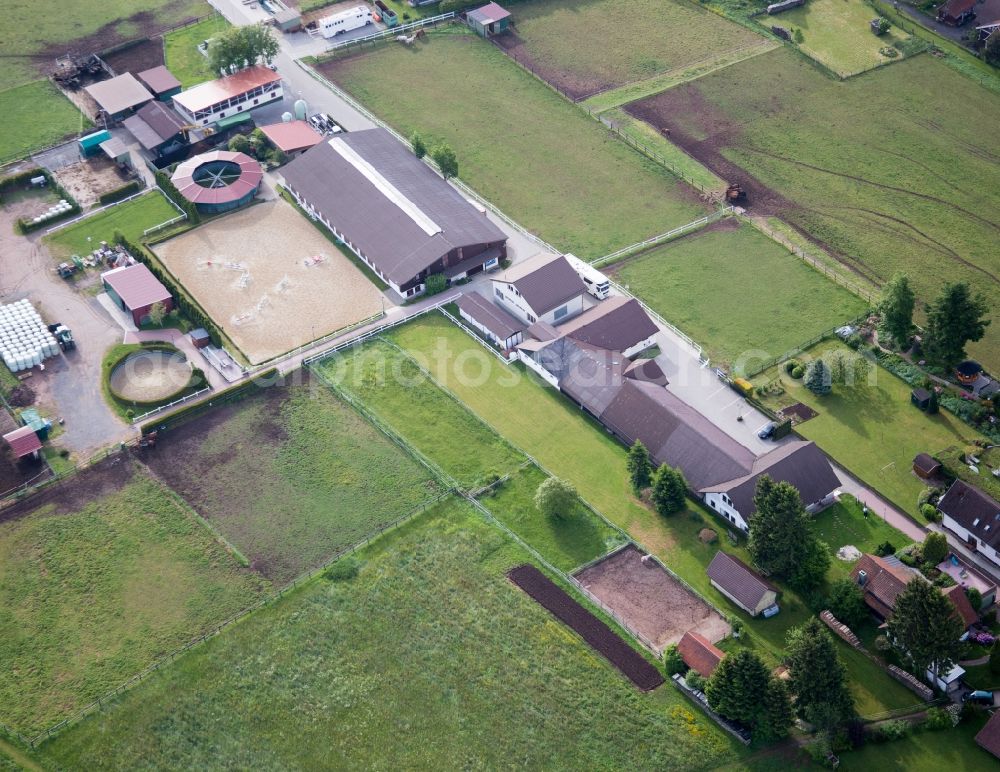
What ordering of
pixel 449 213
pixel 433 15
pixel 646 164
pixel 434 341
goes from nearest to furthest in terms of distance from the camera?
pixel 434 341
pixel 449 213
pixel 646 164
pixel 433 15

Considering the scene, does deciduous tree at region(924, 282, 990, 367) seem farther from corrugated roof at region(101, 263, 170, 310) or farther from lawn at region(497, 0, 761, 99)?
corrugated roof at region(101, 263, 170, 310)

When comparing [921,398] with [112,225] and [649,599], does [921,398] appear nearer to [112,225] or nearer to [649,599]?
[649,599]

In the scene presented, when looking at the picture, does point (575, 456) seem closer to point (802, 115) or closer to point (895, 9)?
point (802, 115)

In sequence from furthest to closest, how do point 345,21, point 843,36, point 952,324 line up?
point 843,36, point 345,21, point 952,324

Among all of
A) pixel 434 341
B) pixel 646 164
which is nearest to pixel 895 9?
pixel 646 164

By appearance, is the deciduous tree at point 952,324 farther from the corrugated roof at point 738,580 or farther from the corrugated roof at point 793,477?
the corrugated roof at point 738,580

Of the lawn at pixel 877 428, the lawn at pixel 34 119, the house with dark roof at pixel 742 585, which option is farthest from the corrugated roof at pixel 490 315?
the lawn at pixel 34 119

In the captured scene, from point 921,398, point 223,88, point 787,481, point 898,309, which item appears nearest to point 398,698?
point 787,481
